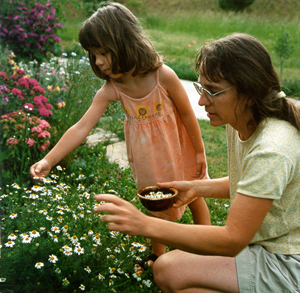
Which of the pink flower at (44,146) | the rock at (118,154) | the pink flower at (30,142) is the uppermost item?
the pink flower at (30,142)

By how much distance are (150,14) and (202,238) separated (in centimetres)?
1264

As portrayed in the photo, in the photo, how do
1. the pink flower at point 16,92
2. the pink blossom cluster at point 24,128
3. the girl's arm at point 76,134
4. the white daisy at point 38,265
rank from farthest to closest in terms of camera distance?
the pink flower at point 16,92 → the pink blossom cluster at point 24,128 → the girl's arm at point 76,134 → the white daisy at point 38,265

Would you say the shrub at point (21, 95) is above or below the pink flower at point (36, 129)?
above

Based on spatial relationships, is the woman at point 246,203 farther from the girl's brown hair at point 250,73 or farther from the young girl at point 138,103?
the young girl at point 138,103

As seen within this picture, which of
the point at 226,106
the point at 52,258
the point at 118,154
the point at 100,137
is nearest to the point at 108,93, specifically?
the point at 226,106

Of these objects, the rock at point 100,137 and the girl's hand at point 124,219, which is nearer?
the girl's hand at point 124,219

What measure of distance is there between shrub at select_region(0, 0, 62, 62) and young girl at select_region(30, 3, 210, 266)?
349 centimetres

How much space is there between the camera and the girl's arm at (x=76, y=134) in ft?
7.41

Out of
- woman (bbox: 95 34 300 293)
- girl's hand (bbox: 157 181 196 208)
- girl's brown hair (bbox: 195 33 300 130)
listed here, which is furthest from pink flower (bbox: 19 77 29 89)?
girl's brown hair (bbox: 195 33 300 130)

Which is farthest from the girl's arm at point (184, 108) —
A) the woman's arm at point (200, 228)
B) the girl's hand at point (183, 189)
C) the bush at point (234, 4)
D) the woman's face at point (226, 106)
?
the bush at point (234, 4)

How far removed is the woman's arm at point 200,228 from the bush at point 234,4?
1349 centimetres

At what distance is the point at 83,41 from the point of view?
2.21 metres

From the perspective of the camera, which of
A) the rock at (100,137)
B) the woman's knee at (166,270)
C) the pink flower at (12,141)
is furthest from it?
the rock at (100,137)

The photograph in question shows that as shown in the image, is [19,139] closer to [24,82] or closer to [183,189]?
[24,82]
